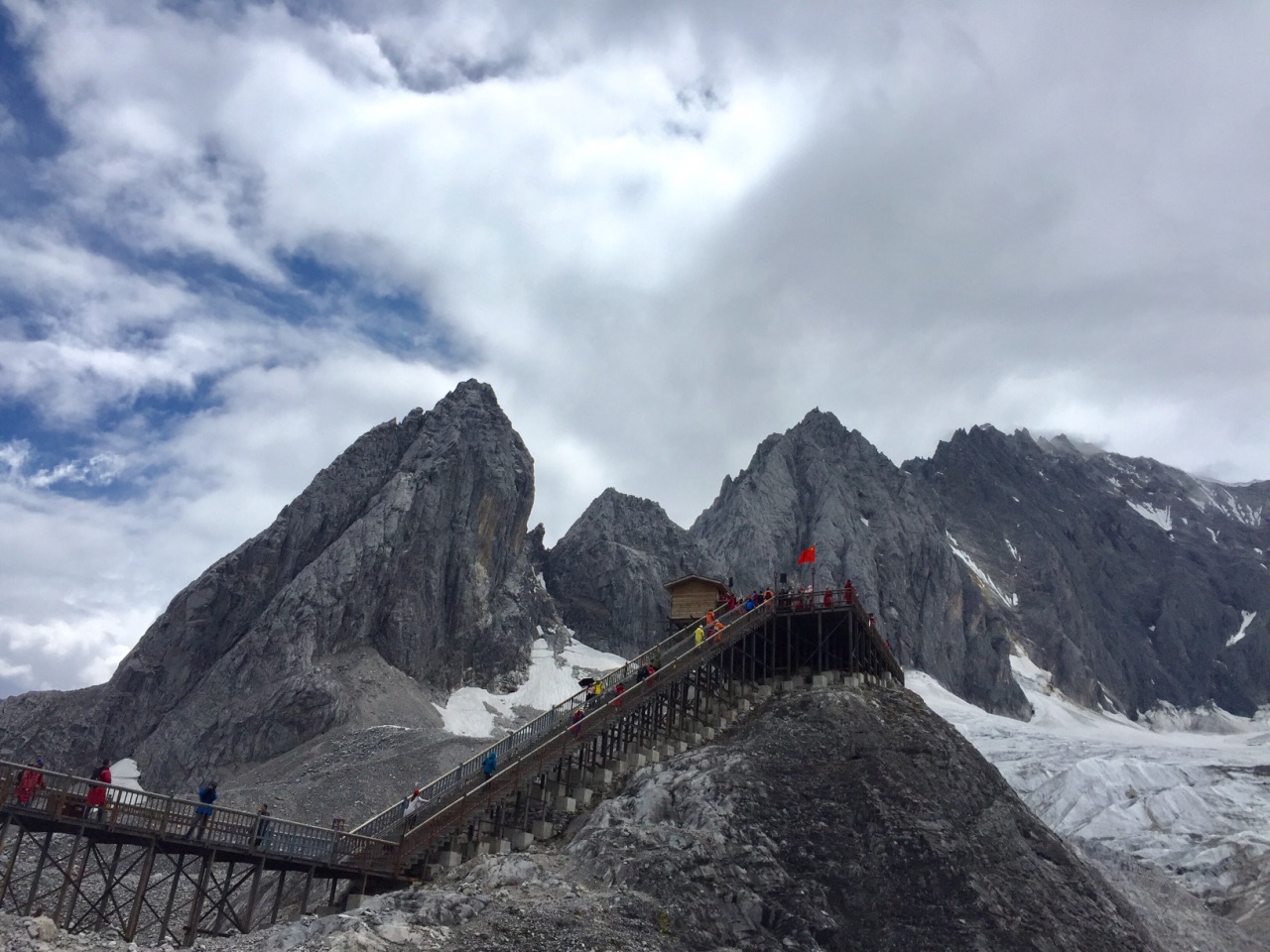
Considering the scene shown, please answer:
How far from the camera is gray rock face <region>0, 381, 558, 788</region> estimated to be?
83938mm

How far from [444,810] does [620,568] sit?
9723 cm

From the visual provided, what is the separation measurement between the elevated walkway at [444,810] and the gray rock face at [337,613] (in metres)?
28.5

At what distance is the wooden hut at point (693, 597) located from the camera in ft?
194

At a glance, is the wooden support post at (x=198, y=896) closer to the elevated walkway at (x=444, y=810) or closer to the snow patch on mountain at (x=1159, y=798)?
the elevated walkway at (x=444, y=810)

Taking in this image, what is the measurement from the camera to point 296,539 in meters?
102

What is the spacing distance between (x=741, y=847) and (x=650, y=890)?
18.4ft

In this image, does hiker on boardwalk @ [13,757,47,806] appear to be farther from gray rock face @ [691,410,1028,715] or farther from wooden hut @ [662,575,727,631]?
gray rock face @ [691,410,1028,715]

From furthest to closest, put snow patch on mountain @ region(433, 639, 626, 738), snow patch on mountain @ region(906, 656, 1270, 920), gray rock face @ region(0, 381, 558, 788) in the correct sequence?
snow patch on mountain @ region(433, 639, 626, 738), gray rock face @ region(0, 381, 558, 788), snow patch on mountain @ region(906, 656, 1270, 920)

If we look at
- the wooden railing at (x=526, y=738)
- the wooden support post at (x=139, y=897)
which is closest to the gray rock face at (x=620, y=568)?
the wooden railing at (x=526, y=738)

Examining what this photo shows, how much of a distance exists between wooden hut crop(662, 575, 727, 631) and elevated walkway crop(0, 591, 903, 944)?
3.59m

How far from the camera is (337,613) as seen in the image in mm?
93625

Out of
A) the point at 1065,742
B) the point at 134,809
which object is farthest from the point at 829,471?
the point at 134,809

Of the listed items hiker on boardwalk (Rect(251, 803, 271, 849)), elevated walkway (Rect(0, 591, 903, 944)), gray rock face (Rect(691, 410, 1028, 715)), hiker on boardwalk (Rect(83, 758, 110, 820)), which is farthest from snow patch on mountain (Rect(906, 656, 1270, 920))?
hiker on boardwalk (Rect(83, 758, 110, 820))

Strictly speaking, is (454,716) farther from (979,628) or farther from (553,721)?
(979,628)
